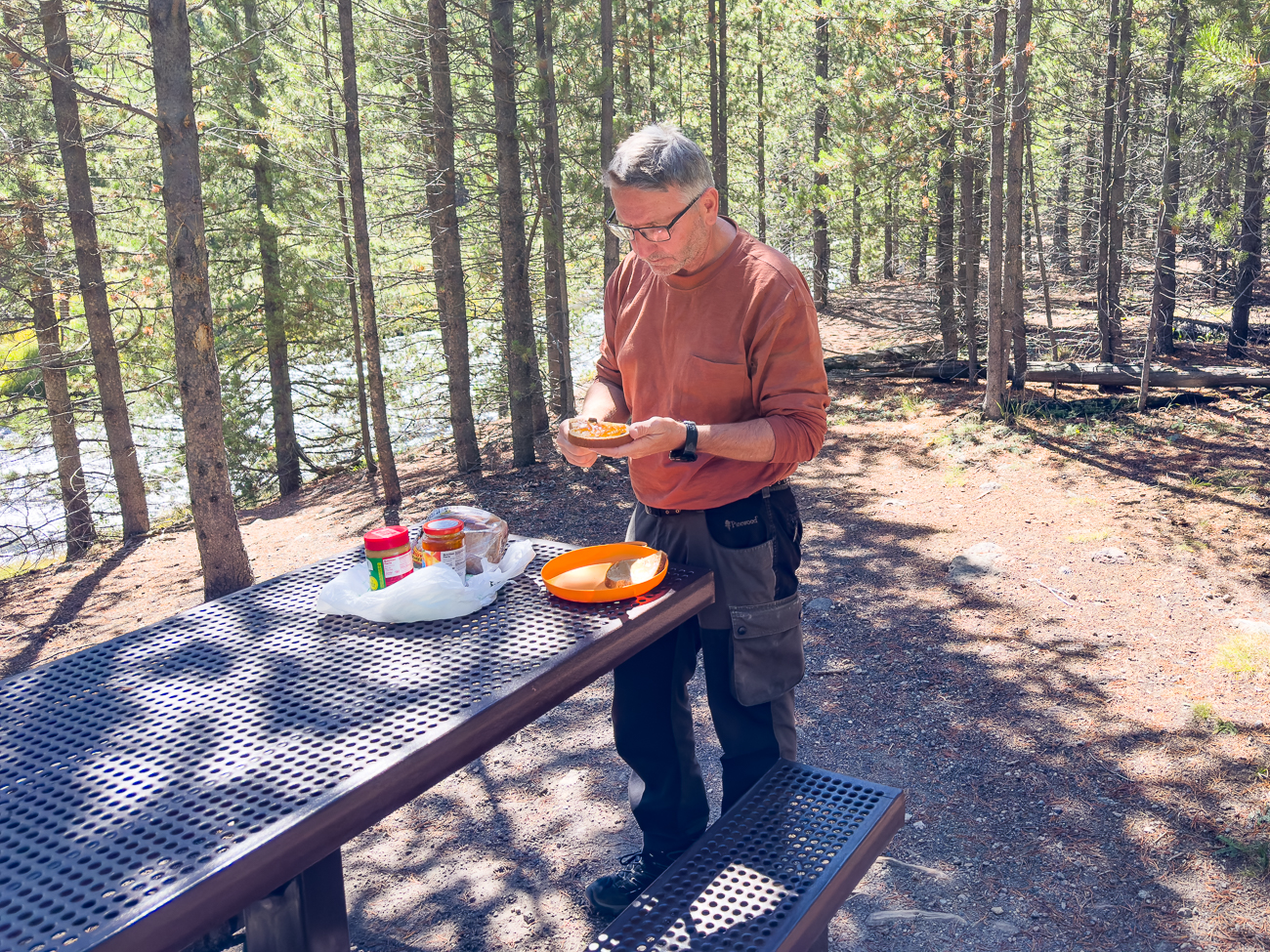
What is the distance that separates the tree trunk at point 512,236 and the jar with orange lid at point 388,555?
25.0ft

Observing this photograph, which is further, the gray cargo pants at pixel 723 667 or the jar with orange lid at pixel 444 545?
the gray cargo pants at pixel 723 667

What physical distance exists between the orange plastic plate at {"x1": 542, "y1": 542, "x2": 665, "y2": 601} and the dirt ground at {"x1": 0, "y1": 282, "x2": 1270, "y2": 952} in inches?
55.9

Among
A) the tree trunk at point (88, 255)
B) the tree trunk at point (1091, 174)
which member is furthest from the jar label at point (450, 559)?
the tree trunk at point (1091, 174)

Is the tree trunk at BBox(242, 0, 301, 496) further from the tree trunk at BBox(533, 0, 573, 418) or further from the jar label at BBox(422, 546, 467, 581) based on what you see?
the jar label at BBox(422, 546, 467, 581)

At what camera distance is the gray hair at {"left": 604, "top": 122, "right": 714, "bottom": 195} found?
2.32m

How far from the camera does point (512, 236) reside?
9.62 meters

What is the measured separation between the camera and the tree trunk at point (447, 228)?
Result: 32.4ft

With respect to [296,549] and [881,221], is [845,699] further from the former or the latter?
[881,221]

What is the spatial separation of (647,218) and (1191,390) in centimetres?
1032

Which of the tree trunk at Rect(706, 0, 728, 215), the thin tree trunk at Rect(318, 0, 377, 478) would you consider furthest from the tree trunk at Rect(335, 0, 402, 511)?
the tree trunk at Rect(706, 0, 728, 215)

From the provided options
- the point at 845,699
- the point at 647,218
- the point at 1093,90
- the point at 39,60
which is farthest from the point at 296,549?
the point at 1093,90

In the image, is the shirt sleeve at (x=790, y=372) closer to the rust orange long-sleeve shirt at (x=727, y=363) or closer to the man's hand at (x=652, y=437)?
the rust orange long-sleeve shirt at (x=727, y=363)

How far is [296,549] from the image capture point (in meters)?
9.85

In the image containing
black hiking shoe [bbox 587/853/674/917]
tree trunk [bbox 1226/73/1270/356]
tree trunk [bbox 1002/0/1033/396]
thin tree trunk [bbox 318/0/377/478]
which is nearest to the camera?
black hiking shoe [bbox 587/853/674/917]
